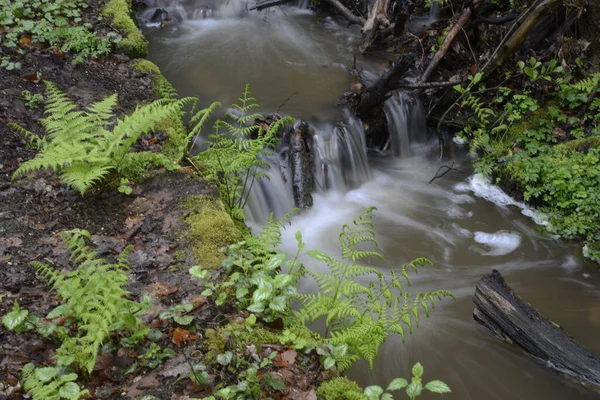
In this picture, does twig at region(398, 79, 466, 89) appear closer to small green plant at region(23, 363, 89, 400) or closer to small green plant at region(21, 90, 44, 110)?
small green plant at region(21, 90, 44, 110)

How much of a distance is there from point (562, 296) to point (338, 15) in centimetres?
839

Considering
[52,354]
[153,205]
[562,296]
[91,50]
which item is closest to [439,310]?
[562,296]

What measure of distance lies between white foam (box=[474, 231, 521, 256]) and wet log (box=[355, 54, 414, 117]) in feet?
8.95

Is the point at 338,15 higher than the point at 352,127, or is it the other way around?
the point at 338,15

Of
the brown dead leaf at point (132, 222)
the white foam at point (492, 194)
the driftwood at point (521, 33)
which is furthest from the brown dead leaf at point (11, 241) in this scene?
the driftwood at point (521, 33)

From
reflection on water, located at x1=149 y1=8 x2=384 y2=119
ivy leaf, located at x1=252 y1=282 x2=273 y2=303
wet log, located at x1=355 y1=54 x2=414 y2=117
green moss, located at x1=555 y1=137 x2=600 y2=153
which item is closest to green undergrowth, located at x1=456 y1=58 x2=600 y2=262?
green moss, located at x1=555 y1=137 x2=600 y2=153

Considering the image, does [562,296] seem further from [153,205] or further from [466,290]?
[153,205]

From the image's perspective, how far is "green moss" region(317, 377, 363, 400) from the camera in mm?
3055

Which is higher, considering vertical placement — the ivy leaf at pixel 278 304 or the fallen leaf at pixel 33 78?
the fallen leaf at pixel 33 78

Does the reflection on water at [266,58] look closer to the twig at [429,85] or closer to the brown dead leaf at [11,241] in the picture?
the twig at [429,85]

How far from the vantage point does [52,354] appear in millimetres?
3078

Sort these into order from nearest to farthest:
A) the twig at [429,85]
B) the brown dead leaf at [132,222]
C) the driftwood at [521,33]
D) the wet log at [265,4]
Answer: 1. the brown dead leaf at [132,222]
2. the driftwood at [521,33]
3. the twig at [429,85]
4. the wet log at [265,4]

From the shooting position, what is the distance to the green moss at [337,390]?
3.05 m

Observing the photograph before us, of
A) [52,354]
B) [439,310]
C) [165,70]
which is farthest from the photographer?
[165,70]
